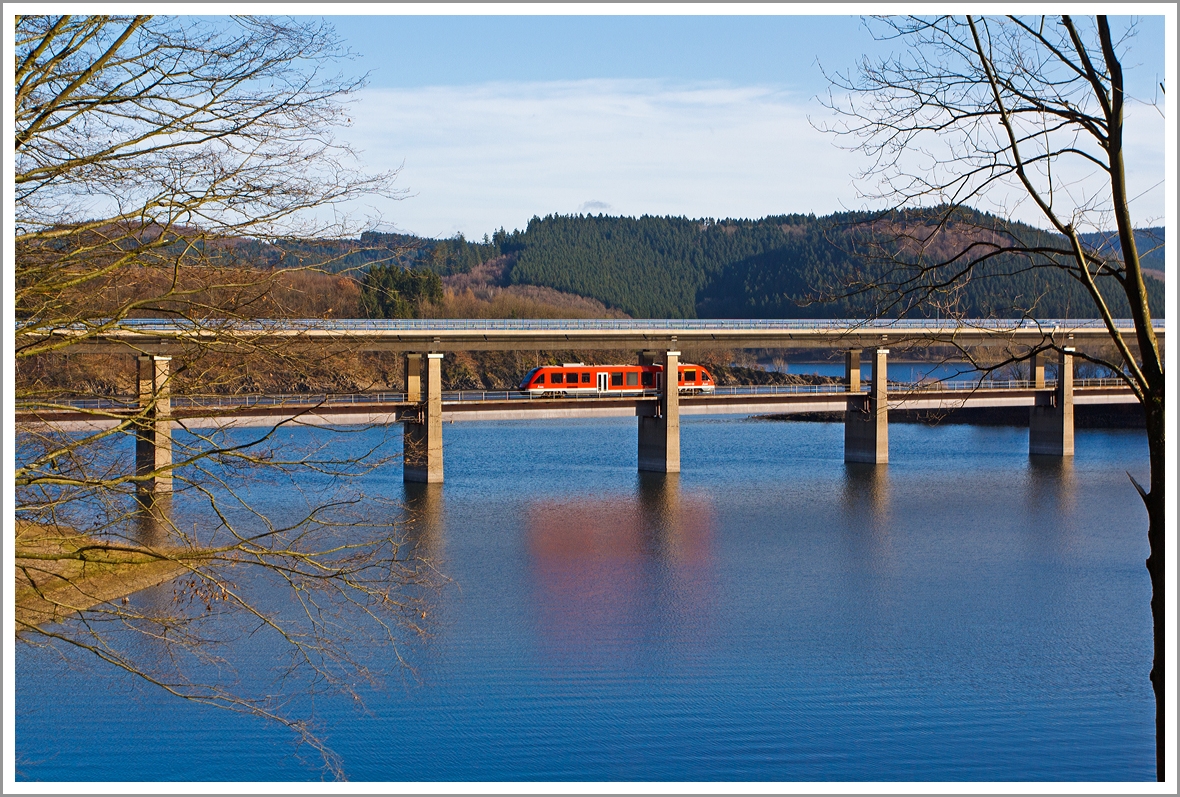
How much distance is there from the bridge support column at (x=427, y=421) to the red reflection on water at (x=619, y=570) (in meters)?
4.74

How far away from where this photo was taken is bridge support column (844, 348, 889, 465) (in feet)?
138

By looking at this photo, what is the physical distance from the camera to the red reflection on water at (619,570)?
17.9 meters

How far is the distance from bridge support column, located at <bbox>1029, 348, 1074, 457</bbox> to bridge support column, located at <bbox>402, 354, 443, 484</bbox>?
25.4 m

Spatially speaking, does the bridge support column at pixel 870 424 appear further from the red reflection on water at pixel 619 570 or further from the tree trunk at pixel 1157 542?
the tree trunk at pixel 1157 542

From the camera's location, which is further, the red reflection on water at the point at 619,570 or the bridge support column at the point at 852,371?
the bridge support column at the point at 852,371

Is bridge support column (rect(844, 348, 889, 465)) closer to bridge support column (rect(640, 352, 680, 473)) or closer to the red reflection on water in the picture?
bridge support column (rect(640, 352, 680, 473))

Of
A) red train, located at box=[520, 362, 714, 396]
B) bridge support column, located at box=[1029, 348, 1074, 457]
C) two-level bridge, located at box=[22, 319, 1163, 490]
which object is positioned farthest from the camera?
bridge support column, located at box=[1029, 348, 1074, 457]

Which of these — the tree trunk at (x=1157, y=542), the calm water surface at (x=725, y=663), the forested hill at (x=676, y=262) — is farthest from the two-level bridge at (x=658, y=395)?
the forested hill at (x=676, y=262)

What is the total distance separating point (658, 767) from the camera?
1230cm

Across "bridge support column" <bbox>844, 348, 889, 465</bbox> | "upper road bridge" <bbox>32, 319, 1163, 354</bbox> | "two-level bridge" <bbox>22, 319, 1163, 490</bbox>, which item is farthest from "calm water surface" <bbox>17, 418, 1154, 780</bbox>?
"bridge support column" <bbox>844, 348, 889, 465</bbox>

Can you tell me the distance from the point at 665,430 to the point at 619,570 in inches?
644

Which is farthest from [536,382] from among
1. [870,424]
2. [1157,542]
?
[1157,542]

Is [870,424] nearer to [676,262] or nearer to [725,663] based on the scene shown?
[725,663]

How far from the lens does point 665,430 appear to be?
128 ft
